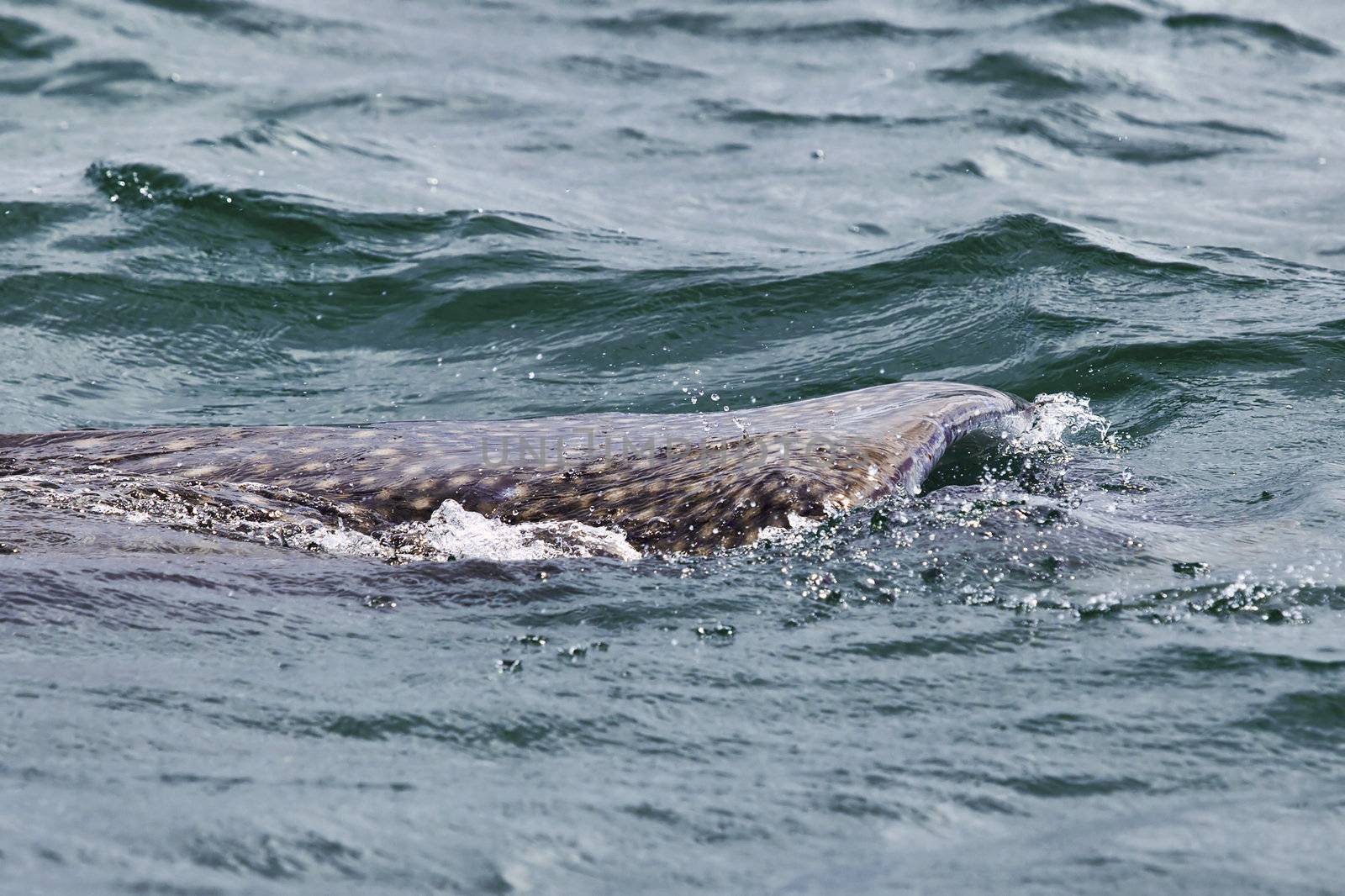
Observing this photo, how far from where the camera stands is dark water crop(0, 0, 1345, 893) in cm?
313

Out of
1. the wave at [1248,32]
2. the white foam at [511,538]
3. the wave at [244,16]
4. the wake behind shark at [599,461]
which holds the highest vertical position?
the wave at [1248,32]

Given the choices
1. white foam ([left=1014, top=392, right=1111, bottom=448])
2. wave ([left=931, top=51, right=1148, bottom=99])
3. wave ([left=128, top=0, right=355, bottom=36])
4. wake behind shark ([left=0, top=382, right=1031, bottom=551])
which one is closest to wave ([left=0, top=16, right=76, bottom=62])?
wave ([left=128, top=0, right=355, bottom=36])

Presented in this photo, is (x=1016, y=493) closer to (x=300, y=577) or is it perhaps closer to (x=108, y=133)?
(x=300, y=577)

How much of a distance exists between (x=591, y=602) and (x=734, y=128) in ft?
28.0

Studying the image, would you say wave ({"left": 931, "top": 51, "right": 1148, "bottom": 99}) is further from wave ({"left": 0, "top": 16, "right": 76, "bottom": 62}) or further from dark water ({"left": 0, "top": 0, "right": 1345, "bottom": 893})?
wave ({"left": 0, "top": 16, "right": 76, "bottom": 62})

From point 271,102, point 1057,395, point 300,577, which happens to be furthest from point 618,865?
point 271,102

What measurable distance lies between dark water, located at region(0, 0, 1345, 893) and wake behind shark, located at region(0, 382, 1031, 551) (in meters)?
0.21

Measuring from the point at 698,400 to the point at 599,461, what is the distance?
2088mm

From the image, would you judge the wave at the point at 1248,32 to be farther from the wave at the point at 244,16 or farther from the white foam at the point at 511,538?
the white foam at the point at 511,538

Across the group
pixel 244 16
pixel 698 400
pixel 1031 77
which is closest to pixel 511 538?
pixel 698 400

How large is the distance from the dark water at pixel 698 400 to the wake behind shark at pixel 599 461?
0.71ft

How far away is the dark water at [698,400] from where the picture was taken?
3127 millimetres

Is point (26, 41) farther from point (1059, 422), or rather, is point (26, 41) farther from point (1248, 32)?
point (1248, 32)

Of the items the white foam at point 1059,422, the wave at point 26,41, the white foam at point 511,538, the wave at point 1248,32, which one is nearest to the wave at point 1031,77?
the wave at point 1248,32
